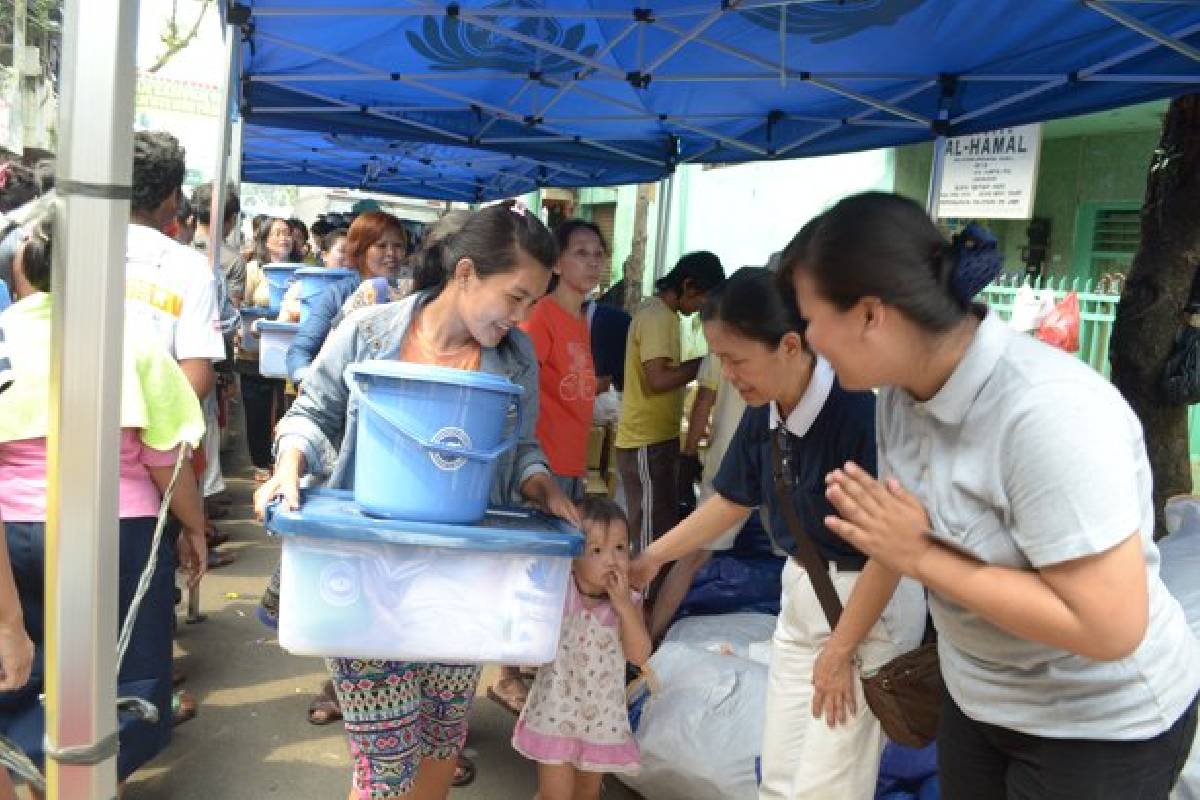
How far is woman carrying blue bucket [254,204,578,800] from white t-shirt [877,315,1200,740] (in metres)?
0.86

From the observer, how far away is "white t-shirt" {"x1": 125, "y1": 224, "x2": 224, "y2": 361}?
9.45 feet

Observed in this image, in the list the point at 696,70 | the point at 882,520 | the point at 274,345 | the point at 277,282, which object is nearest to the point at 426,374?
the point at 882,520

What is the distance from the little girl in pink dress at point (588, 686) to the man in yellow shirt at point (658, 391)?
1.96 m

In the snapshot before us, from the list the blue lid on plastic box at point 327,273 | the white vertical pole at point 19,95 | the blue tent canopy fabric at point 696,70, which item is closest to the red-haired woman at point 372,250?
the blue lid on plastic box at point 327,273

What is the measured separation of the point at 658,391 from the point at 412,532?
9.56 ft

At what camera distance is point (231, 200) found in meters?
5.49

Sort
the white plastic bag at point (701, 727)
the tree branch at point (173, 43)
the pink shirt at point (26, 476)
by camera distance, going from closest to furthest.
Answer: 1. the pink shirt at point (26, 476)
2. the white plastic bag at point (701, 727)
3. the tree branch at point (173, 43)

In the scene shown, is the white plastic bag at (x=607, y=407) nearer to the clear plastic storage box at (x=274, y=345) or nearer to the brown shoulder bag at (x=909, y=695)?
the clear plastic storage box at (x=274, y=345)

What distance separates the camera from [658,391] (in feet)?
15.0

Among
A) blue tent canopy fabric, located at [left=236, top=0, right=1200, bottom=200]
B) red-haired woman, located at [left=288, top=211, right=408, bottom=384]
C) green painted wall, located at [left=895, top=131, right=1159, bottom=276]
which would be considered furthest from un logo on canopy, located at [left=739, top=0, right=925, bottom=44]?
green painted wall, located at [left=895, top=131, right=1159, bottom=276]

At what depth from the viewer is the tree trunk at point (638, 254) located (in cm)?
1244

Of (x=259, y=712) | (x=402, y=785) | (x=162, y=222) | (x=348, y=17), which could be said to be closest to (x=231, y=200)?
(x=348, y=17)

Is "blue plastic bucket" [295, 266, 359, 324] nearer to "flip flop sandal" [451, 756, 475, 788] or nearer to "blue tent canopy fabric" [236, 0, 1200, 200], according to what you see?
"blue tent canopy fabric" [236, 0, 1200, 200]

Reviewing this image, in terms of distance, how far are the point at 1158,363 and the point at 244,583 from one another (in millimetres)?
4570
